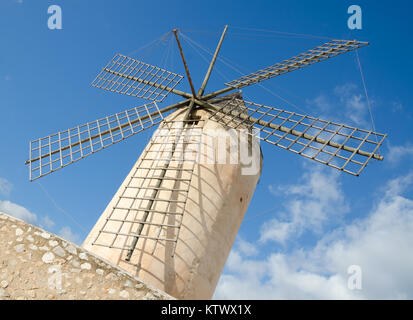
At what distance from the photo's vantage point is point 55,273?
83.4 inches

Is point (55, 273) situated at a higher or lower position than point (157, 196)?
lower

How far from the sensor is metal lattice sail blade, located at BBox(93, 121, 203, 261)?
399cm

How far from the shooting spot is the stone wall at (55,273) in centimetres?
205

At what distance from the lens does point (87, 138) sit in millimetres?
5855

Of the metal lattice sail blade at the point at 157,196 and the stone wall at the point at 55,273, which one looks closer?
the stone wall at the point at 55,273

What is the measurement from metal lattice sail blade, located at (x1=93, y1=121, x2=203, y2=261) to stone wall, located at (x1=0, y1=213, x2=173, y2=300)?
138 centimetres

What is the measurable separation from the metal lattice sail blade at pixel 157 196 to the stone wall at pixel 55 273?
4.53 feet

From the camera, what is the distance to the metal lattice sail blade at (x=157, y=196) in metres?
3.99

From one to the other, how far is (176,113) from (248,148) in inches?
64.6

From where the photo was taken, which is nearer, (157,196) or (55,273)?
(55,273)

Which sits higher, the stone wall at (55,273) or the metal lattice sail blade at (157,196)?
the metal lattice sail blade at (157,196)

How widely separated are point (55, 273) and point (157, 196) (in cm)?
237
